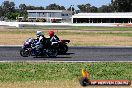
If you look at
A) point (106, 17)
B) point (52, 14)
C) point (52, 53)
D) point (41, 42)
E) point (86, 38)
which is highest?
point (41, 42)

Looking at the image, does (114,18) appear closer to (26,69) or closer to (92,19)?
(92,19)

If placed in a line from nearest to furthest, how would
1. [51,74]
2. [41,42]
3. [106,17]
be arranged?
[51,74] < [41,42] < [106,17]

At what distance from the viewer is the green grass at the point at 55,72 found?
12672 mm

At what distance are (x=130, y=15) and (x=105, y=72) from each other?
93.0m

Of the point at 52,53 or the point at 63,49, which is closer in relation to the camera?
the point at 52,53

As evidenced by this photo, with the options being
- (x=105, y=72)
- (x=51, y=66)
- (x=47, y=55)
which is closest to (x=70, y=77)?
(x=105, y=72)

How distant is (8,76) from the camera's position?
12898 mm

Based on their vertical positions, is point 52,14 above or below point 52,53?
below

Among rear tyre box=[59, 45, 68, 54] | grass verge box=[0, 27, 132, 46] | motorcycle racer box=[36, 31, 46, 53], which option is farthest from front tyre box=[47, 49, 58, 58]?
grass verge box=[0, 27, 132, 46]

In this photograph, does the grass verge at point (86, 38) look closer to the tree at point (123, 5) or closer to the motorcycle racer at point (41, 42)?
the motorcycle racer at point (41, 42)

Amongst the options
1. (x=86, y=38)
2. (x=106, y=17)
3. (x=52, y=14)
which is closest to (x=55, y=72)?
(x=86, y=38)

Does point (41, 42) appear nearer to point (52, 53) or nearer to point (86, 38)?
point (52, 53)

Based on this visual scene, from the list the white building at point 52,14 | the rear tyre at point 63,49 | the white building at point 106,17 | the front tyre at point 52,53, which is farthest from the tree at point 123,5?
the front tyre at point 52,53

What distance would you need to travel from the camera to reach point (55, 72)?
14.0 metres
